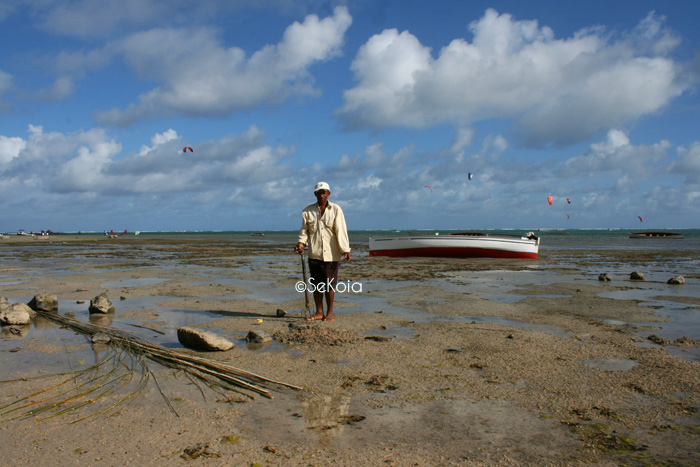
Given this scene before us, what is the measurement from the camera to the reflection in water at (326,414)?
2.97 m

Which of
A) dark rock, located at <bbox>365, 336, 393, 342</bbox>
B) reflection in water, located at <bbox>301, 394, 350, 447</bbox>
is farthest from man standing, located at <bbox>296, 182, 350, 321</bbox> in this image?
reflection in water, located at <bbox>301, 394, 350, 447</bbox>

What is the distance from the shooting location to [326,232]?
6.46 meters

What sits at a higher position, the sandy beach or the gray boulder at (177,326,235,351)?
the gray boulder at (177,326,235,351)

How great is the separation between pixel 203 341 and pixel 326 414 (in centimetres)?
214

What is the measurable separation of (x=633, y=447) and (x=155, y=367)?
3.73m

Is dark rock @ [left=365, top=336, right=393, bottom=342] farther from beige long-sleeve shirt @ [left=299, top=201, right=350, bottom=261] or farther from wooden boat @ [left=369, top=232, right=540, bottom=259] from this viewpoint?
wooden boat @ [left=369, top=232, right=540, bottom=259]

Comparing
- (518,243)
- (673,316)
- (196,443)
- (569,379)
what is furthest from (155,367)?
(518,243)

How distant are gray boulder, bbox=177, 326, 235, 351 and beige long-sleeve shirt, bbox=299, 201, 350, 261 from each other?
1.85m

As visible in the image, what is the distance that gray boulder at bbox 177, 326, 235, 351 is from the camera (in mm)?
4930

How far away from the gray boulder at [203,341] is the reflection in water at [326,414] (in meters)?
1.77

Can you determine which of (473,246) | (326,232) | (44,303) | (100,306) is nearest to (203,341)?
(326,232)

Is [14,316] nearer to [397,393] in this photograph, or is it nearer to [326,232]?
[326,232]

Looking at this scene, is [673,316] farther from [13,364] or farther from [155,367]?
[13,364]

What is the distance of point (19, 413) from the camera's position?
127 inches
